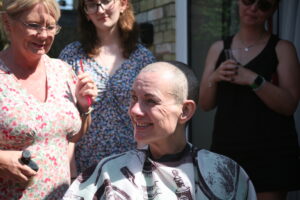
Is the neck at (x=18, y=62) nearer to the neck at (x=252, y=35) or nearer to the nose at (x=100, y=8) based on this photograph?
the nose at (x=100, y=8)

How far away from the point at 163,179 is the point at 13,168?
2.17 feet

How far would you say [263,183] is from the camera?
2.71 m

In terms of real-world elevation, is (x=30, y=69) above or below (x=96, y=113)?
above

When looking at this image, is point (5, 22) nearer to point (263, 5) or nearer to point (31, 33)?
point (31, 33)

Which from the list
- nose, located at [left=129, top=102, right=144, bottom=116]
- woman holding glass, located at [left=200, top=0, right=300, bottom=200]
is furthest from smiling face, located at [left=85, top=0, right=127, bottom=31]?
nose, located at [left=129, top=102, right=144, bottom=116]

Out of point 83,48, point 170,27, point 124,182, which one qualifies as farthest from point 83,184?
point 170,27

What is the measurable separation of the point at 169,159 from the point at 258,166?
0.79 meters

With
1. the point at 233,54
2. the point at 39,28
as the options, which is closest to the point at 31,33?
the point at 39,28

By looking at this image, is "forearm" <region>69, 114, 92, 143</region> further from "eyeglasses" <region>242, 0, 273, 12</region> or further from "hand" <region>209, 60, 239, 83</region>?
"eyeglasses" <region>242, 0, 273, 12</region>

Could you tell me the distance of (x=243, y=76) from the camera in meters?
2.68

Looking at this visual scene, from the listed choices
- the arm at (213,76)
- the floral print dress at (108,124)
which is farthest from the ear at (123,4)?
the arm at (213,76)

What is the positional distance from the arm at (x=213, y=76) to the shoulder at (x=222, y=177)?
0.67 metres

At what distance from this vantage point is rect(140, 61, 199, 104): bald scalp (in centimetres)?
210

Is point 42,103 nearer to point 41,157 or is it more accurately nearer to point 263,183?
point 41,157
